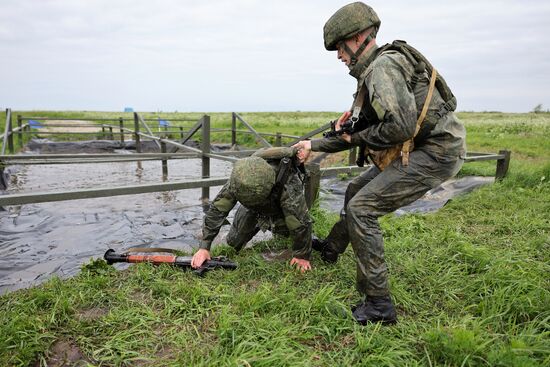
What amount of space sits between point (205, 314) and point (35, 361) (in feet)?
3.37

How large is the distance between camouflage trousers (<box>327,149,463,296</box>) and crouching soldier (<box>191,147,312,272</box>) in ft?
2.51

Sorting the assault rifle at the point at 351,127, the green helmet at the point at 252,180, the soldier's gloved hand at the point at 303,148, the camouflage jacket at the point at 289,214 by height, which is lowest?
the camouflage jacket at the point at 289,214

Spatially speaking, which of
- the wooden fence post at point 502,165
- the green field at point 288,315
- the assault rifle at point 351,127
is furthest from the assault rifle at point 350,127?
the wooden fence post at point 502,165

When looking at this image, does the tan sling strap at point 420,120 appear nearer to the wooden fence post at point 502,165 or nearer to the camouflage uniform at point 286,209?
the camouflage uniform at point 286,209

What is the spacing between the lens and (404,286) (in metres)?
3.12

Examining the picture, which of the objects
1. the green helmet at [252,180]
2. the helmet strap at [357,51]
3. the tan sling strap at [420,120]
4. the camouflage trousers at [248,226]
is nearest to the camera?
the tan sling strap at [420,120]

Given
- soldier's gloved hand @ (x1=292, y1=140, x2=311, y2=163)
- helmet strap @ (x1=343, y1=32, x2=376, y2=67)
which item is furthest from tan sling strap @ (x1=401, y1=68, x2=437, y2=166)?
soldier's gloved hand @ (x1=292, y1=140, x2=311, y2=163)

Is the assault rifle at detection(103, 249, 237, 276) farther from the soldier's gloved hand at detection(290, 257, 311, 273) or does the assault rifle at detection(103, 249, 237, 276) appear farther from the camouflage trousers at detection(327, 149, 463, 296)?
the camouflage trousers at detection(327, 149, 463, 296)

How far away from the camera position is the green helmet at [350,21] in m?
2.57

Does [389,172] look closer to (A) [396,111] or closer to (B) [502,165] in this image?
(A) [396,111]

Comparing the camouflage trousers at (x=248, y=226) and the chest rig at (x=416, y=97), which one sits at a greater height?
the chest rig at (x=416, y=97)

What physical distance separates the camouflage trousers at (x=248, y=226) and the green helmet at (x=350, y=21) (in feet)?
6.12

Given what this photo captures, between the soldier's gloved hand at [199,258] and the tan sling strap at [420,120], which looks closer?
the tan sling strap at [420,120]

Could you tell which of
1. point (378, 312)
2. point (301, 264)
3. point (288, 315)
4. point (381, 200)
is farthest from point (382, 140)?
point (301, 264)
